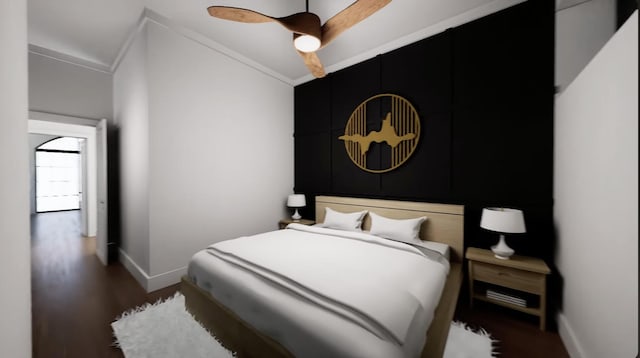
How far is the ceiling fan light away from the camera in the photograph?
1953 millimetres

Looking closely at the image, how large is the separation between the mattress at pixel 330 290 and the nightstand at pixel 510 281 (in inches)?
13.0

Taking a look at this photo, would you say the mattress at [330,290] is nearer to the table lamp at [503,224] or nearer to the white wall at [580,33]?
the table lamp at [503,224]

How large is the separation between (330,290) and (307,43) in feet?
6.35

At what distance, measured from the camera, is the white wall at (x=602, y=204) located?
1.06 metres

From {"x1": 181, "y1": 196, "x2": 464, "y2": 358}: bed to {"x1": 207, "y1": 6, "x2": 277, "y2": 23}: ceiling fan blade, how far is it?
1.88 meters

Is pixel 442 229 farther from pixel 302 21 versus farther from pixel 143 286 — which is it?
pixel 143 286

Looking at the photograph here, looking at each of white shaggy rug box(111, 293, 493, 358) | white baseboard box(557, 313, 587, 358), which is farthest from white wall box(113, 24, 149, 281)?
white baseboard box(557, 313, 587, 358)

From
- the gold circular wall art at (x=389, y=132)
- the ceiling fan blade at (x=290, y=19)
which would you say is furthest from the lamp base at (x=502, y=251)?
the ceiling fan blade at (x=290, y=19)

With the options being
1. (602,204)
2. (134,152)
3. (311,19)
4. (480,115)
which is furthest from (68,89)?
(602,204)

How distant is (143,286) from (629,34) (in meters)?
4.13

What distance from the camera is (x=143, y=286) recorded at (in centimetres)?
261

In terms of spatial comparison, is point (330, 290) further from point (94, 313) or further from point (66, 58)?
point (66, 58)

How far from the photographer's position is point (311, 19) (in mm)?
1827

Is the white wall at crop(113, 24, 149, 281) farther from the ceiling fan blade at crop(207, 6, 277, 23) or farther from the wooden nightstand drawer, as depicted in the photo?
the wooden nightstand drawer
